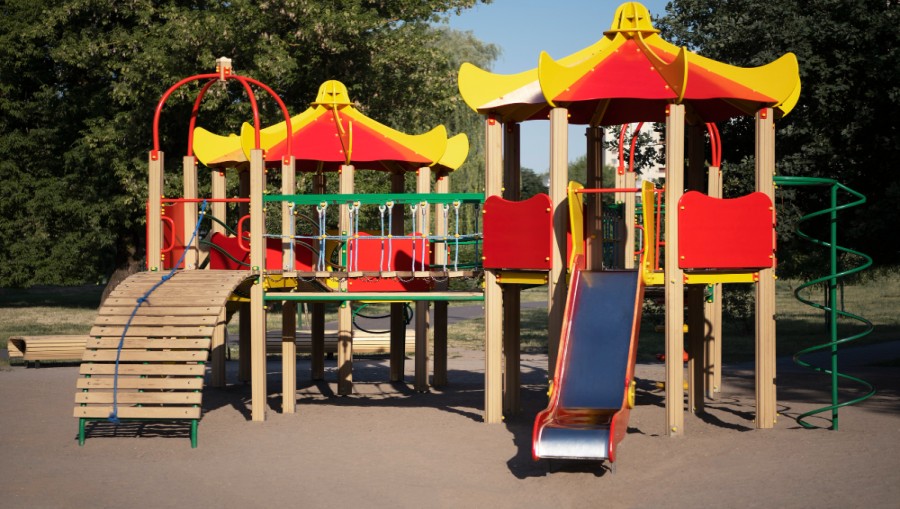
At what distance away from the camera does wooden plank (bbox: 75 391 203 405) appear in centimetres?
1221

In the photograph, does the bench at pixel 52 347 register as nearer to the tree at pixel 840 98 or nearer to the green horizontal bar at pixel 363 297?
the green horizontal bar at pixel 363 297

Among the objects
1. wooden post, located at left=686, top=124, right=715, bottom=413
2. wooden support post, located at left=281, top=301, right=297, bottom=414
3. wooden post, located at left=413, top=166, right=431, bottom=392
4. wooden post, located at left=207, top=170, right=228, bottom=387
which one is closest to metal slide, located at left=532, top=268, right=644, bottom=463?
wooden post, located at left=686, top=124, right=715, bottom=413

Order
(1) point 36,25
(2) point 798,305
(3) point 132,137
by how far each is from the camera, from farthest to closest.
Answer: (2) point 798,305
(1) point 36,25
(3) point 132,137

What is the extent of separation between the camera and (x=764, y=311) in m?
13.2

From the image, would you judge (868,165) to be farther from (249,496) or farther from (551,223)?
(249,496)

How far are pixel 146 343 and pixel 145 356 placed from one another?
173 mm

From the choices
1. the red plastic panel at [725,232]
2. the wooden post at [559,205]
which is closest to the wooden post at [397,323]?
the wooden post at [559,205]

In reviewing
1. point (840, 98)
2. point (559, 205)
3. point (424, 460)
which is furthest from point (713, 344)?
point (424, 460)

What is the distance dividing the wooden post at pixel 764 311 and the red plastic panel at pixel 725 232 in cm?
28

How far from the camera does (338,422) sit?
1405 centimetres

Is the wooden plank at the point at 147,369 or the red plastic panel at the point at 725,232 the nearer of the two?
the wooden plank at the point at 147,369

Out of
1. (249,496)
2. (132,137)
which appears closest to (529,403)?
(249,496)

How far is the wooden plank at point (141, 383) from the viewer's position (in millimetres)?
12250

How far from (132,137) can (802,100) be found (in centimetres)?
1896
